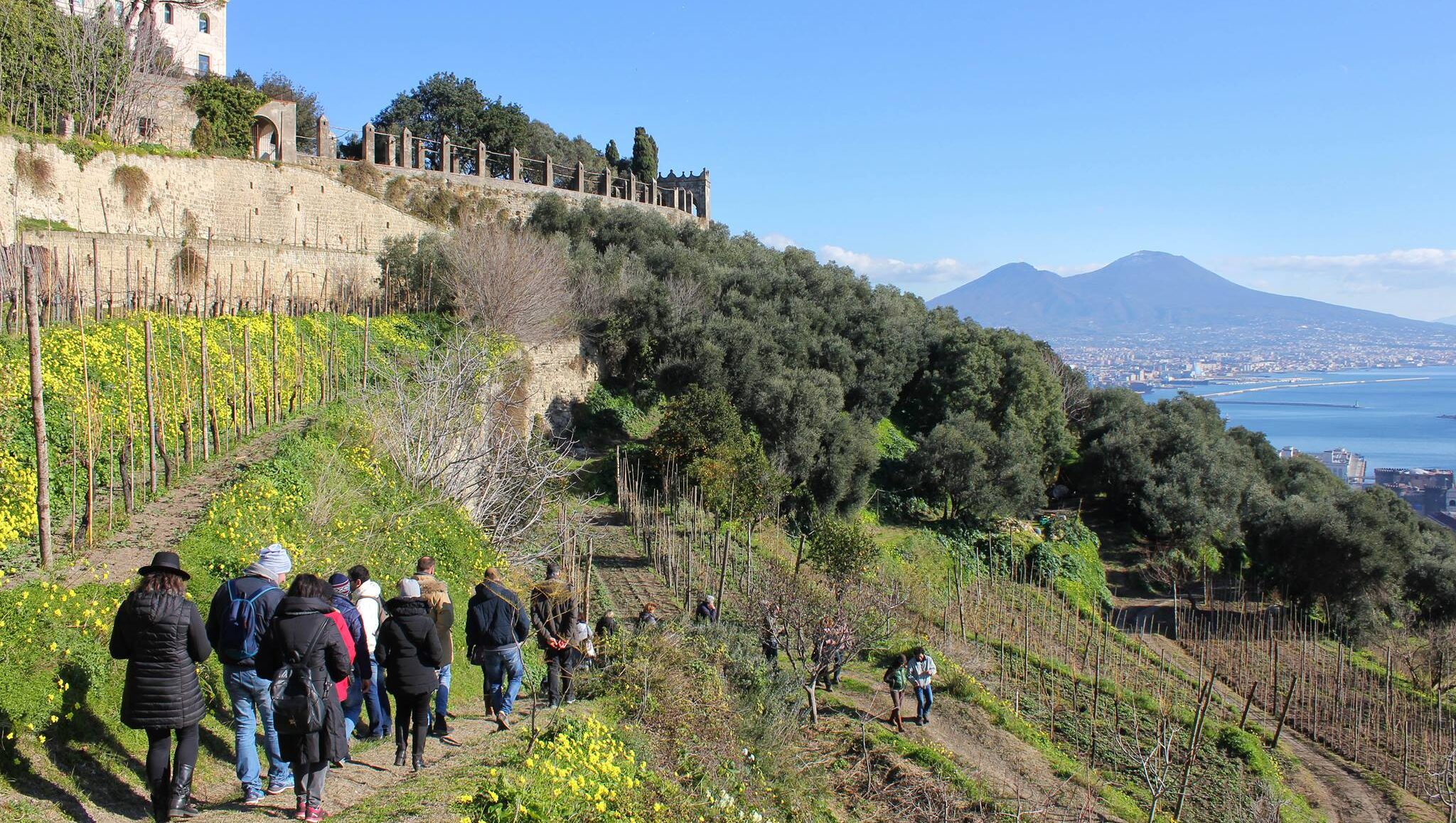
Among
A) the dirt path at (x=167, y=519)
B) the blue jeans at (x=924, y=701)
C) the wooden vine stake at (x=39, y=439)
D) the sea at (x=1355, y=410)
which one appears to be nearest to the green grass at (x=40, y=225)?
the dirt path at (x=167, y=519)

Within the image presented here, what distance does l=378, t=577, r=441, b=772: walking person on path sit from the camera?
255 inches

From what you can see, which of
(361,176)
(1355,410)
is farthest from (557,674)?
(1355,410)

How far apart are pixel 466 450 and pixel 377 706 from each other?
25.7 ft

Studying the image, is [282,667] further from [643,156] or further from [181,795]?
[643,156]

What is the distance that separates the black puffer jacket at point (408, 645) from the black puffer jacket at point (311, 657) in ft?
2.46

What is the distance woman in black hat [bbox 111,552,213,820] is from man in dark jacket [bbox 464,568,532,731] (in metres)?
2.40

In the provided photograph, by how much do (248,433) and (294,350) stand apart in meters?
3.14

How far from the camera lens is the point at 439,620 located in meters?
6.90

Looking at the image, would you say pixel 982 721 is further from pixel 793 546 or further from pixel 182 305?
pixel 182 305

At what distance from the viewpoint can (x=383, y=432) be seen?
14.4 metres

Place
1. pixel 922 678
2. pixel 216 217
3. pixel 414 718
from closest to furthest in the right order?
pixel 414 718
pixel 922 678
pixel 216 217

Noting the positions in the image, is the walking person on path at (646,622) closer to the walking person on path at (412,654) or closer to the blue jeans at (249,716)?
the walking person on path at (412,654)

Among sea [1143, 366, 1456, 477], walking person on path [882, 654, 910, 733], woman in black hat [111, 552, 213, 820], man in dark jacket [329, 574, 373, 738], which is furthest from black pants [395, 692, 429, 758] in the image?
sea [1143, 366, 1456, 477]

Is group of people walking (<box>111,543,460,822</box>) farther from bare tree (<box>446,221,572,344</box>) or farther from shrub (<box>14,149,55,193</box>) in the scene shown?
shrub (<box>14,149,55,193</box>)
